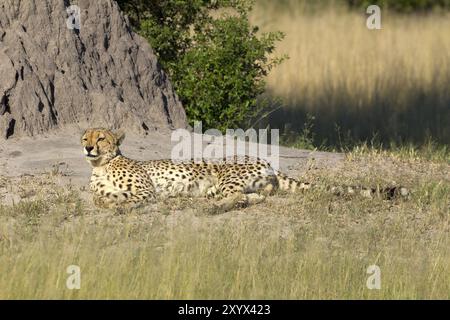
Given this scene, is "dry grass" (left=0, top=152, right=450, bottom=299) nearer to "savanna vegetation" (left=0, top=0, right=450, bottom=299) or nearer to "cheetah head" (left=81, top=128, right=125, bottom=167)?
"savanna vegetation" (left=0, top=0, right=450, bottom=299)

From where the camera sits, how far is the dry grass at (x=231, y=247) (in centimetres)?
668

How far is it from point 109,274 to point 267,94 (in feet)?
36.3

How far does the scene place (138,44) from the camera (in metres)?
11.4

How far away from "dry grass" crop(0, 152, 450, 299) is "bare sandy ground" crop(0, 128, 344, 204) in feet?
0.57

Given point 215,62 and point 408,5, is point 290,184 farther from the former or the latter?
point 408,5

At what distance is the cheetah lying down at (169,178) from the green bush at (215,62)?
3.13 m

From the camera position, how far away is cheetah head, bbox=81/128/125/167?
29.2 ft

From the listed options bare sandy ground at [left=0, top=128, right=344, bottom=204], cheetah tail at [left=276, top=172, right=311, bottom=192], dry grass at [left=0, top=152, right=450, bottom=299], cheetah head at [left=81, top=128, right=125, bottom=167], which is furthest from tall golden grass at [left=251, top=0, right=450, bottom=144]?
dry grass at [left=0, top=152, right=450, bottom=299]

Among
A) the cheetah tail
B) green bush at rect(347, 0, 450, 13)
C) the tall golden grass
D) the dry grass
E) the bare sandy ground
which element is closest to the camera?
the dry grass

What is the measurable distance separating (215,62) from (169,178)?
3399 mm

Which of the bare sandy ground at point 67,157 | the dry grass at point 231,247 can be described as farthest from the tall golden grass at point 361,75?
the dry grass at point 231,247

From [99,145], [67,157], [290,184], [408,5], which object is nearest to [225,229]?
[290,184]

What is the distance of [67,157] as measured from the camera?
976cm
